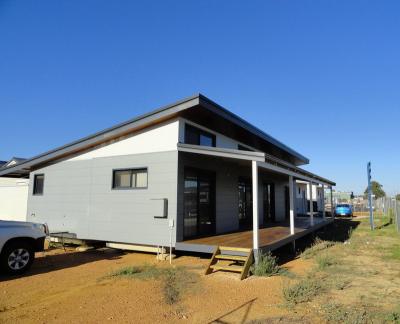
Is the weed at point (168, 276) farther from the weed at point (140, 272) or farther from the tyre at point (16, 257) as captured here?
the tyre at point (16, 257)

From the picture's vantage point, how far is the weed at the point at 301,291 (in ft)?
18.5

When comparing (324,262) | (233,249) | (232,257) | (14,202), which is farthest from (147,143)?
(14,202)

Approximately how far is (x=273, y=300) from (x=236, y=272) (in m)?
2.28

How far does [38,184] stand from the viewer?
13555 mm

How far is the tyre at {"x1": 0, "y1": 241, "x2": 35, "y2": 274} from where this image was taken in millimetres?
7289

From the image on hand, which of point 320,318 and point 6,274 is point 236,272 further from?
point 6,274

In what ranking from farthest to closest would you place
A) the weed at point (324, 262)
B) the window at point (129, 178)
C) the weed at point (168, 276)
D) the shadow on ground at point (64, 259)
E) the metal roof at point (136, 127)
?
the window at point (129, 178)
the metal roof at point (136, 127)
the weed at point (324, 262)
the shadow on ground at point (64, 259)
the weed at point (168, 276)

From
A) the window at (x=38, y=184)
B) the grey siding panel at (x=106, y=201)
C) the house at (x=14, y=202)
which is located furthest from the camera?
the house at (x=14, y=202)

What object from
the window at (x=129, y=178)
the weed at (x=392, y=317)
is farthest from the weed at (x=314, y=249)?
the window at (x=129, y=178)

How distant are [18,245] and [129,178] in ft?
13.6

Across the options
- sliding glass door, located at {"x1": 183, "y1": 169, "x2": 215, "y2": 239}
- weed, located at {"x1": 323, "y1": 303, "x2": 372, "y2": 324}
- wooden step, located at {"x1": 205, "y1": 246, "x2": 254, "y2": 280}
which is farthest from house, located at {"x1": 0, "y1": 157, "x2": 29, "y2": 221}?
weed, located at {"x1": 323, "y1": 303, "x2": 372, "y2": 324}

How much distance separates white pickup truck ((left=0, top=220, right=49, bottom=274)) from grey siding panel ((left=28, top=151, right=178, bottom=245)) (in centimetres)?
302

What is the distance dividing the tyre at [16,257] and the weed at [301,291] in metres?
6.06

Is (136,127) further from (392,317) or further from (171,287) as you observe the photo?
(392,317)
